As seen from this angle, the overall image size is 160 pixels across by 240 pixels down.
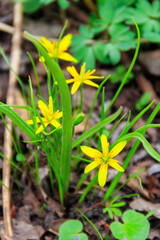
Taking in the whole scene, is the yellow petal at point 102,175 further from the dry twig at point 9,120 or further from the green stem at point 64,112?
the dry twig at point 9,120

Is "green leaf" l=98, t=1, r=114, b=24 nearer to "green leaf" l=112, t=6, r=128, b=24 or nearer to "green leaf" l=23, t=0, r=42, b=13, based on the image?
"green leaf" l=112, t=6, r=128, b=24

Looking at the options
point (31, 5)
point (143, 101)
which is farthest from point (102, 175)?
point (31, 5)

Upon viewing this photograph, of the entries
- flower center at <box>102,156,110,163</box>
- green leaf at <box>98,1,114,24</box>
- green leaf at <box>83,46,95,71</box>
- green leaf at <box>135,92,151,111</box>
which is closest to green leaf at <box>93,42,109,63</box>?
green leaf at <box>83,46,95,71</box>

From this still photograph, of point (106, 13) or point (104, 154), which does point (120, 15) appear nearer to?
point (106, 13)

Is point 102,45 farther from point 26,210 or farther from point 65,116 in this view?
point 26,210

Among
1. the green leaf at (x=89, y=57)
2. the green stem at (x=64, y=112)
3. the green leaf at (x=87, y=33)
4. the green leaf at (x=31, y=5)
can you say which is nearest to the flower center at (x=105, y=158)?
the green stem at (x=64, y=112)

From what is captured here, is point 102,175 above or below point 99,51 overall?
below

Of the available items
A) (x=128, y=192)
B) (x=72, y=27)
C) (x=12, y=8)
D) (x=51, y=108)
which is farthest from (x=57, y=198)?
(x=12, y=8)
